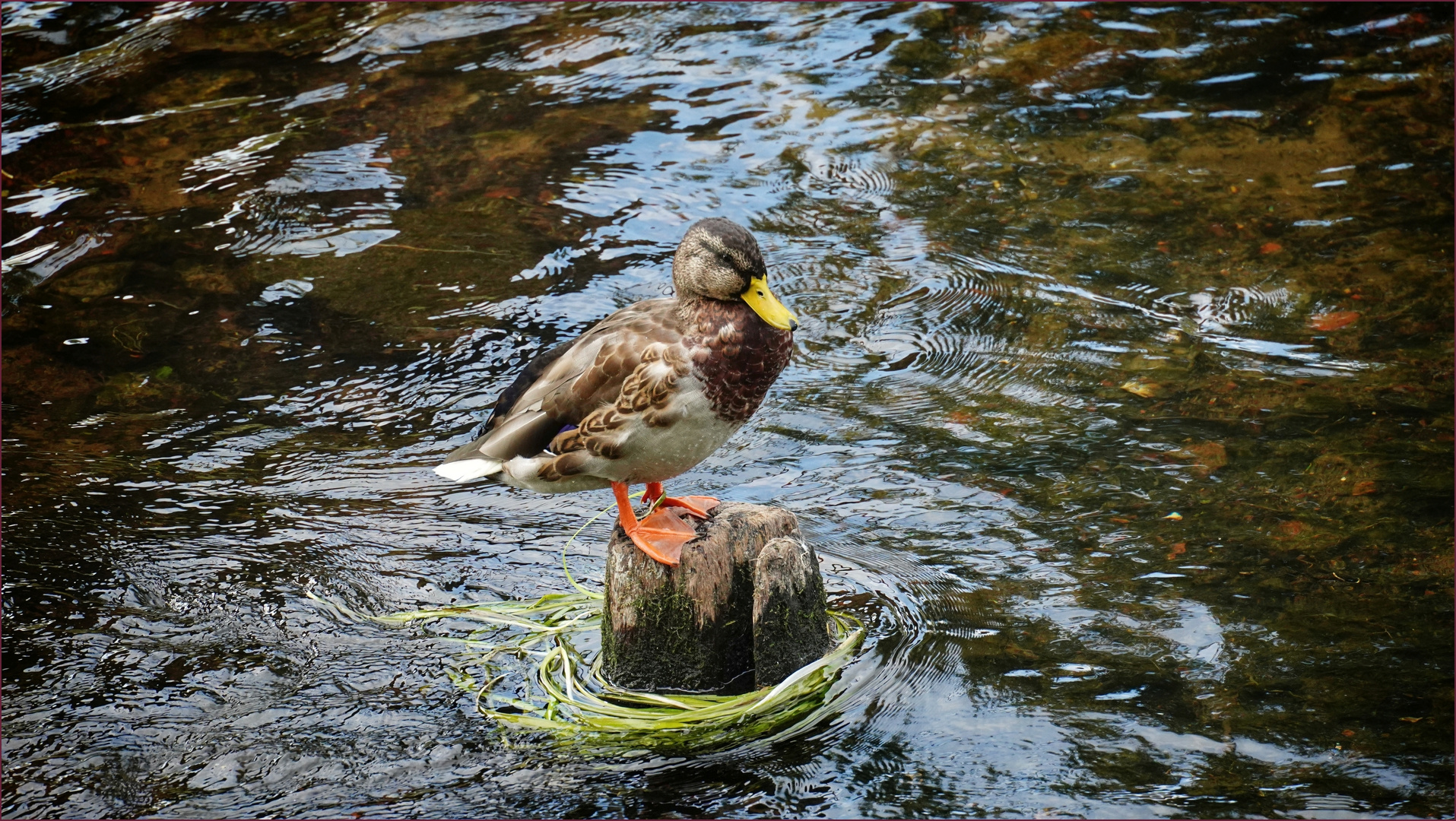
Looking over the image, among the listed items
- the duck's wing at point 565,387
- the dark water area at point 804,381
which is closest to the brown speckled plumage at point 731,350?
the duck's wing at point 565,387

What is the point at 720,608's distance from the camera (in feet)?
14.5

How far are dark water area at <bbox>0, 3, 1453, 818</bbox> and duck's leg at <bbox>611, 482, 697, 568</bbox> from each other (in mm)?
749

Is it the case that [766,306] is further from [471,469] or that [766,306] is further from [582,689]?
[582,689]

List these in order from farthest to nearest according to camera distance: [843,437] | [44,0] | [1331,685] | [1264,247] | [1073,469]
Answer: [44,0]
[1264,247]
[843,437]
[1073,469]
[1331,685]

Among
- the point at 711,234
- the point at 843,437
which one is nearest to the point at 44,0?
the point at 843,437

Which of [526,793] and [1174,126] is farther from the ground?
[1174,126]

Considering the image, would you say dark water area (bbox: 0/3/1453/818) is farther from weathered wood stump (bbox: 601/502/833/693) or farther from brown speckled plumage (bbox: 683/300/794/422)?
brown speckled plumage (bbox: 683/300/794/422)

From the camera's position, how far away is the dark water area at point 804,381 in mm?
4453

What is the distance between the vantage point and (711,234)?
417 cm

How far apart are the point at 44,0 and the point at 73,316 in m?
4.69

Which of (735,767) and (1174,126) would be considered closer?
(735,767)

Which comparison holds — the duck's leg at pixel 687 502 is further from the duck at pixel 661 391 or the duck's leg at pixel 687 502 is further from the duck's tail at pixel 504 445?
the duck's tail at pixel 504 445

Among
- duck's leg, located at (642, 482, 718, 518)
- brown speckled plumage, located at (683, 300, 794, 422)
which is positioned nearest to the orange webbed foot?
duck's leg, located at (642, 482, 718, 518)

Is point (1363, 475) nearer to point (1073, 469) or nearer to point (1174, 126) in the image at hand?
point (1073, 469)
